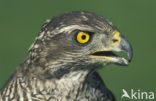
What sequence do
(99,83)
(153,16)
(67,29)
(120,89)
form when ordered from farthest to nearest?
1. (153,16)
2. (120,89)
3. (99,83)
4. (67,29)

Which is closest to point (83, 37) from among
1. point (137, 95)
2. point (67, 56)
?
point (67, 56)

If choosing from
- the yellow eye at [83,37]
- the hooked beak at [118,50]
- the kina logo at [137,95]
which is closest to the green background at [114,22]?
the kina logo at [137,95]

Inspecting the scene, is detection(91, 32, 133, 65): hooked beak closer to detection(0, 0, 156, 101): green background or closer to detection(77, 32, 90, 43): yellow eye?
detection(77, 32, 90, 43): yellow eye

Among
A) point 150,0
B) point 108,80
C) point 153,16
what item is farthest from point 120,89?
point 150,0

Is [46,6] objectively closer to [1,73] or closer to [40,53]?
[1,73]

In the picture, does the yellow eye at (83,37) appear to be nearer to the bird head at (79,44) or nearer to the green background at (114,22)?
the bird head at (79,44)

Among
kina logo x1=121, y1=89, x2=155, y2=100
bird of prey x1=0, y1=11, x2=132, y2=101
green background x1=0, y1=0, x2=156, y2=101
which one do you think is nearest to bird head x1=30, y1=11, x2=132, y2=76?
bird of prey x1=0, y1=11, x2=132, y2=101

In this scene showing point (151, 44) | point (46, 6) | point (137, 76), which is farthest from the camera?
point (46, 6)
